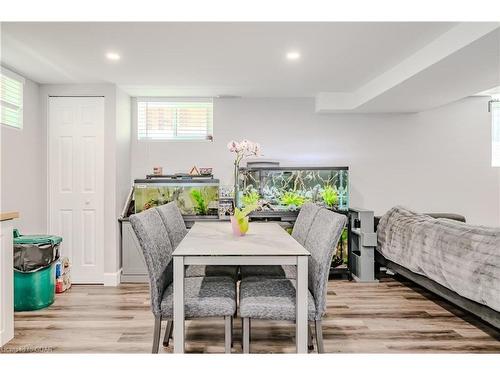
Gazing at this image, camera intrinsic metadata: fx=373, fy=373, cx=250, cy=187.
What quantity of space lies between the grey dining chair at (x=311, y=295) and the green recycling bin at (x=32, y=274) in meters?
2.16

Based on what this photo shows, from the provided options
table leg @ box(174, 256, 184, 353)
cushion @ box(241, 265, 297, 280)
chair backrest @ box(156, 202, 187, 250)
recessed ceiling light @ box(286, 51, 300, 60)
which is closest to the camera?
table leg @ box(174, 256, 184, 353)

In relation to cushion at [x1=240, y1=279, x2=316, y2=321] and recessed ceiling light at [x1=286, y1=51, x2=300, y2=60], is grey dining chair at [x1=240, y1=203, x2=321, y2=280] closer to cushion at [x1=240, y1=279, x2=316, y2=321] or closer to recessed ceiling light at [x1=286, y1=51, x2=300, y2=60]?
cushion at [x1=240, y1=279, x2=316, y2=321]

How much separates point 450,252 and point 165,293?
7.56 feet

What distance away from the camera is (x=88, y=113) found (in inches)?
169

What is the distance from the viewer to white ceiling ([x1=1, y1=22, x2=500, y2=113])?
2.67 m

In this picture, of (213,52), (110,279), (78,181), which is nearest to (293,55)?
(213,52)

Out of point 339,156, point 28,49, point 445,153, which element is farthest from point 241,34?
point 445,153

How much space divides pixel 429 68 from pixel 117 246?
365 centimetres

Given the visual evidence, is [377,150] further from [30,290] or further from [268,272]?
[30,290]

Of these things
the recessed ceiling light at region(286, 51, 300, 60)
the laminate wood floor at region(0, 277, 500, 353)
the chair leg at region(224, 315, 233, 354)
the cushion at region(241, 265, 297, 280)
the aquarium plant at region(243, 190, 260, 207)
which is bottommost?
the laminate wood floor at region(0, 277, 500, 353)

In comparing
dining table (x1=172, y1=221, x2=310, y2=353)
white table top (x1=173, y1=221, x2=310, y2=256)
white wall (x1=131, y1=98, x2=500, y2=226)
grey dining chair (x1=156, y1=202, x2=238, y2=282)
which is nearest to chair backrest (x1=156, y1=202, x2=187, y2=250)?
grey dining chair (x1=156, y1=202, x2=238, y2=282)

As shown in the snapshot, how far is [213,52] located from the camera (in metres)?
3.17

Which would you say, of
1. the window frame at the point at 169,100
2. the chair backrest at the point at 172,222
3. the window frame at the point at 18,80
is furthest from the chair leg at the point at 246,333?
the window frame at the point at 169,100

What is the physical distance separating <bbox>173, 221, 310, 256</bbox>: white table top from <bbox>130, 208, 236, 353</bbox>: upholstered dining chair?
0.17 m
